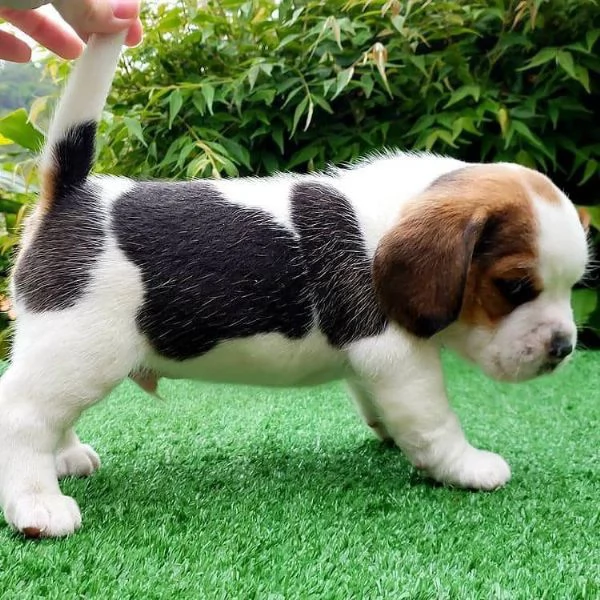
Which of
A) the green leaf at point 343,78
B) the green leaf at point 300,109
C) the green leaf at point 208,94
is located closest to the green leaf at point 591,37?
the green leaf at point 343,78

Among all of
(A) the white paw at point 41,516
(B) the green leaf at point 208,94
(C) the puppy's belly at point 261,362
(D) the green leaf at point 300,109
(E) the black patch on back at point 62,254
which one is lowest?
(D) the green leaf at point 300,109

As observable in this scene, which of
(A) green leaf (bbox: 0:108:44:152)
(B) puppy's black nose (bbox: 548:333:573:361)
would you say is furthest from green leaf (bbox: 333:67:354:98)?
(B) puppy's black nose (bbox: 548:333:573:361)

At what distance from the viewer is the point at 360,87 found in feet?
9.75

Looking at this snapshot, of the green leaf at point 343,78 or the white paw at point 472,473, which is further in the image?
the green leaf at point 343,78

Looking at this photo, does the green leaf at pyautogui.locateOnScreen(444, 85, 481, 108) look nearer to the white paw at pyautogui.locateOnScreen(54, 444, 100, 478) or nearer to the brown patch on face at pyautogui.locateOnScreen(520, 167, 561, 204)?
the brown patch on face at pyautogui.locateOnScreen(520, 167, 561, 204)

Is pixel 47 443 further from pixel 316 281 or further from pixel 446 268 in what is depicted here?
pixel 446 268

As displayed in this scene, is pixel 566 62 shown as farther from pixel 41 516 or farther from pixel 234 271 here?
pixel 41 516

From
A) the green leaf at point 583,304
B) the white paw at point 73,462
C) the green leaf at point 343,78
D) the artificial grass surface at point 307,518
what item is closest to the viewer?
the artificial grass surface at point 307,518

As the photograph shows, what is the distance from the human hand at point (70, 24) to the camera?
120 cm

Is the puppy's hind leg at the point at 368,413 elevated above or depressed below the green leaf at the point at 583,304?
above

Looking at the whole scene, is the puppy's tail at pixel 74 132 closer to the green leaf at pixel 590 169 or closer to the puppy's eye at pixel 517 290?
the puppy's eye at pixel 517 290

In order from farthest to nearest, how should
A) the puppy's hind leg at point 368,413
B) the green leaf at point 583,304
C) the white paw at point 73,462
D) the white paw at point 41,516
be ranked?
the green leaf at point 583,304, the puppy's hind leg at point 368,413, the white paw at point 73,462, the white paw at point 41,516

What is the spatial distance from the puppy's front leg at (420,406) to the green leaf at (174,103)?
5.84 ft

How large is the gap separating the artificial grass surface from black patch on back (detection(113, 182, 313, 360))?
0.29 meters
